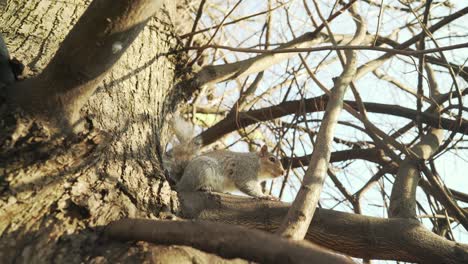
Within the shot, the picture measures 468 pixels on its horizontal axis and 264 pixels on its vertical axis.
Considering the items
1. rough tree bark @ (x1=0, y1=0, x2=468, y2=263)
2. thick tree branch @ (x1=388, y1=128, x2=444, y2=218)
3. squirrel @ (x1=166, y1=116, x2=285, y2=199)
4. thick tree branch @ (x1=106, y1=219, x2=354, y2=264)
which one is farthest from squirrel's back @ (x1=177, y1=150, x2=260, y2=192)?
thick tree branch @ (x1=106, y1=219, x2=354, y2=264)

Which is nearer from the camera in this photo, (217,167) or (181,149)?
(181,149)

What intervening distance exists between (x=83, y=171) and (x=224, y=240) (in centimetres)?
77

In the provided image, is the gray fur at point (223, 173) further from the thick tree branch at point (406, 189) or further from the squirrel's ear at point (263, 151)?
the thick tree branch at point (406, 189)

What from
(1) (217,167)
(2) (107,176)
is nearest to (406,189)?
(2) (107,176)

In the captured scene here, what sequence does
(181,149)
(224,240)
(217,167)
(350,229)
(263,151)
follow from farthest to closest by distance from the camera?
(263,151), (217,167), (181,149), (350,229), (224,240)

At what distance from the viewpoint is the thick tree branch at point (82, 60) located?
1.51 metres

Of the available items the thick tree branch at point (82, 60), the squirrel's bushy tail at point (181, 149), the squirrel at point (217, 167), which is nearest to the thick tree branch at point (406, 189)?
the squirrel at point (217, 167)

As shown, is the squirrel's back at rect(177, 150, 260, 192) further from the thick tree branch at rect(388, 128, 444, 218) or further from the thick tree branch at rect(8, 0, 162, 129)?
the thick tree branch at rect(8, 0, 162, 129)

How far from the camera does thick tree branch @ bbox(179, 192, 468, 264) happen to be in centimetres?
225

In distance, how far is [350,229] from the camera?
2.34m

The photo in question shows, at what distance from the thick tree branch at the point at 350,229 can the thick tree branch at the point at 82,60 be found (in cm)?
86

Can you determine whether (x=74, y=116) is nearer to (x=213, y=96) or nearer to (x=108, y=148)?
(x=108, y=148)

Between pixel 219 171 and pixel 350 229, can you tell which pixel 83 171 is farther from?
pixel 219 171

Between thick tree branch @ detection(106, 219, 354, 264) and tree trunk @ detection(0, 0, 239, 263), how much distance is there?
0.08m
